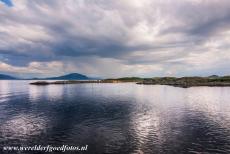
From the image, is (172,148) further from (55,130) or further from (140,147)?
(55,130)

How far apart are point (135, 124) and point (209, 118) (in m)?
21.9

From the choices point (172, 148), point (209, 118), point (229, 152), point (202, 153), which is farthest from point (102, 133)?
point (209, 118)

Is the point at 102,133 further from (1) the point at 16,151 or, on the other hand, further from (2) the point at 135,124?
(1) the point at 16,151

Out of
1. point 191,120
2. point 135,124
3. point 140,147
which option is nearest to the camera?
point 140,147

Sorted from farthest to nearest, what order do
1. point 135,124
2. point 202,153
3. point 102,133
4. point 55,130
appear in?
1. point 135,124
2. point 55,130
3. point 102,133
4. point 202,153

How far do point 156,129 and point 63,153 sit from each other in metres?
21.1

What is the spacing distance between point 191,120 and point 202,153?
2158 cm

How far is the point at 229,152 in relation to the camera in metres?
29.1

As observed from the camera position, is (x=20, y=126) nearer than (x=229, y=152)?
No

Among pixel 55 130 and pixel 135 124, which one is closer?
pixel 55 130

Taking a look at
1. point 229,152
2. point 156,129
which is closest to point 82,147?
point 156,129

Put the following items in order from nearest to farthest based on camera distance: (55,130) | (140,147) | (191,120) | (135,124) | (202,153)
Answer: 1. (202,153)
2. (140,147)
3. (55,130)
4. (135,124)
5. (191,120)

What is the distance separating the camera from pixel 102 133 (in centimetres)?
3844

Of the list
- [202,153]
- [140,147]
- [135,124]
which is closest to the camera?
[202,153]
